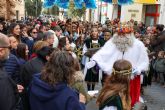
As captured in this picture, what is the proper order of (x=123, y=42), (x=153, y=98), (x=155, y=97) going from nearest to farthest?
(x=123, y=42)
(x=153, y=98)
(x=155, y=97)

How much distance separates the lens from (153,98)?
28.3ft

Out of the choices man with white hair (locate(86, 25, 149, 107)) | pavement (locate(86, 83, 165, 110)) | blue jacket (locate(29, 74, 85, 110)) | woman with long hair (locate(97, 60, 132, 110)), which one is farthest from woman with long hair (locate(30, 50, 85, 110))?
pavement (locate(86, 83, 165, 110))

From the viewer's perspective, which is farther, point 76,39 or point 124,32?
point 76,39

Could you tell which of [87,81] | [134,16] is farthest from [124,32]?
[134,16]

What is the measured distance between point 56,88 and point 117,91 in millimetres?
810

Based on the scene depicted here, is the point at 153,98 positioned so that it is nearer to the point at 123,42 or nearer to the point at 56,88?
the point at 123,42

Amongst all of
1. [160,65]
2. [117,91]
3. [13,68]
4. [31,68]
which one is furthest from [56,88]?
[160,65]

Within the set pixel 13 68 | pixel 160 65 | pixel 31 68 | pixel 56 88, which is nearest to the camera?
pixel 56 88

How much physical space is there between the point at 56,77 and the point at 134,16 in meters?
29.2

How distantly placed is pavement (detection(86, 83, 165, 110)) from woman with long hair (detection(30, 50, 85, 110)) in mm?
4234

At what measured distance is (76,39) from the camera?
12.0m

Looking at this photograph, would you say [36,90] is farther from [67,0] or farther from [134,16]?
[134,16]

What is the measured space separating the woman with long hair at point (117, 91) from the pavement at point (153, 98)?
141 inches

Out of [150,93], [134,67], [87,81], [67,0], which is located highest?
[67,0]
